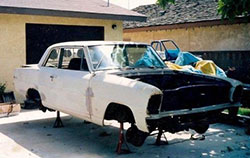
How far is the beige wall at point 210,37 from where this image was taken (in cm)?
1396

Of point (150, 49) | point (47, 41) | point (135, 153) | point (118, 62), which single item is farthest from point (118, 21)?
point (135, 153)

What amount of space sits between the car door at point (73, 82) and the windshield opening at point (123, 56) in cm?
26

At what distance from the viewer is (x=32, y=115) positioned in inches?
360

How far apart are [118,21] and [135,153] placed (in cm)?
787

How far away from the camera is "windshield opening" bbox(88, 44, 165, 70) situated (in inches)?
253

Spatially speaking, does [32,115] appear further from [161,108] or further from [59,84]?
[161,108]

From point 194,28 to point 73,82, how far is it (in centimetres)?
1065

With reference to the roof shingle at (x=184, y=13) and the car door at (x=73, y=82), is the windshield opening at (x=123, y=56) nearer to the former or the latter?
the car door at (x=73, y=82)

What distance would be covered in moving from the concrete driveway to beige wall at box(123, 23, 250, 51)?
6.98 metres

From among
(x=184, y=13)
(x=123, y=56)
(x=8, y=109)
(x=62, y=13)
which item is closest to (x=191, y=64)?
(x=123, y=56)

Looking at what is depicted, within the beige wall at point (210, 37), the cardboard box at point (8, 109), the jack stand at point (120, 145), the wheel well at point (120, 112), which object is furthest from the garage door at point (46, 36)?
the jack stand at point (120, 145)

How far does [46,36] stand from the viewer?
1134 centimetres

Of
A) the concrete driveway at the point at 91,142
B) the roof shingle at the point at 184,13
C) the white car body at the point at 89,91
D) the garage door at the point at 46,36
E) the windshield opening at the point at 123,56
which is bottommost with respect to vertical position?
the concrete driveway at the point at 91,142

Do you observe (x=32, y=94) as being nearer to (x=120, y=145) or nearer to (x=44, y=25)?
(x=120, y=145)
